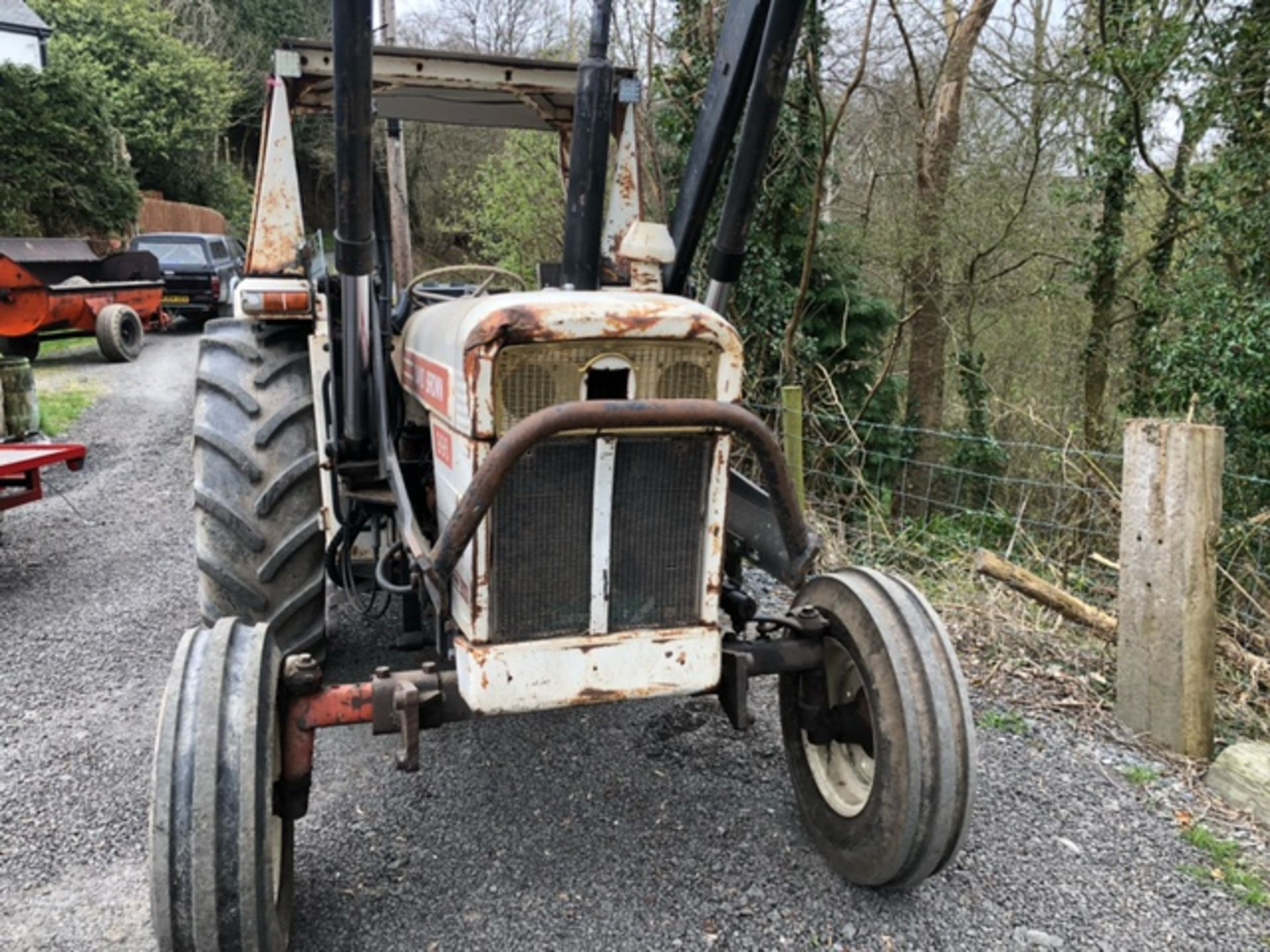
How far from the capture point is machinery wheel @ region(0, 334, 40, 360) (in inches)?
429

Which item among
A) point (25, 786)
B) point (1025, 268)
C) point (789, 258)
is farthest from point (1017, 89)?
point (25, 786)

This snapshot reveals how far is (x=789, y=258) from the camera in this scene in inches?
352

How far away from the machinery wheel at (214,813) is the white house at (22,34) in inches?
1035

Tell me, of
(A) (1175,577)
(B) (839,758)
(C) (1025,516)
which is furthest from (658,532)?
(C) (1025,516)

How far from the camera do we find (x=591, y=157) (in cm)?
299

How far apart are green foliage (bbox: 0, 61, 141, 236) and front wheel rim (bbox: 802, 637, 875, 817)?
1768cm

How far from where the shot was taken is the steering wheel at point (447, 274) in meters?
3.39

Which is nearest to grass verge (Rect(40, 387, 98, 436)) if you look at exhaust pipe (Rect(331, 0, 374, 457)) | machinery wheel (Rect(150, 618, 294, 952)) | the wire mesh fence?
the wire mesh fence

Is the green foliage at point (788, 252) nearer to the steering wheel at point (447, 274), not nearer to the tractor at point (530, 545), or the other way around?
the steering wheel at point (447, 274)

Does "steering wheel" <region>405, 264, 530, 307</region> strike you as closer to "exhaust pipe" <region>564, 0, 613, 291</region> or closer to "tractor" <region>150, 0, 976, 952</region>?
"tractor" <region>150, 0, 976, 952</region>

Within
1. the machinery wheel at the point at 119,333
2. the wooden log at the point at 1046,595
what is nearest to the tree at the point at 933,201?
the wooden log at the point at 1046,595

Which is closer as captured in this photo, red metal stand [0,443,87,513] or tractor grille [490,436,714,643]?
tractor grille [490,436,714,643]

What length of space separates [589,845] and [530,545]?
101cm

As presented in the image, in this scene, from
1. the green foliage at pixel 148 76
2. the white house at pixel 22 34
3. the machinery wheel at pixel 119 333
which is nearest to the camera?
the machinery wheel at pixel 119 333
